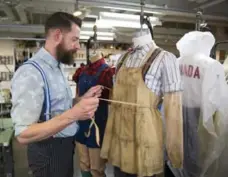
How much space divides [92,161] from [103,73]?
903mm

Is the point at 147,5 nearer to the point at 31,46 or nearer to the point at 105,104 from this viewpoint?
the point at 105,104

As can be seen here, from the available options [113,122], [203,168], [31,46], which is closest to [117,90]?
[113,122]

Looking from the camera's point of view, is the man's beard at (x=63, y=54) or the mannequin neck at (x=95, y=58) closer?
the man's beard at (x=63, y=54)

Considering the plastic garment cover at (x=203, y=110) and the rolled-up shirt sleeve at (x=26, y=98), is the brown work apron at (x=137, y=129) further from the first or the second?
the rolled-up shirt sleeve at (x=26, y=98)

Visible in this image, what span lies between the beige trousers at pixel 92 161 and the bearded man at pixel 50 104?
2.43ft

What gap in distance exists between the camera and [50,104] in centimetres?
138

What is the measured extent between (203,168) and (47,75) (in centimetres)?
144

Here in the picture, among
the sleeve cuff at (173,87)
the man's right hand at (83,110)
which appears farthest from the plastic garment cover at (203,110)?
the man's right hand at (83,110)

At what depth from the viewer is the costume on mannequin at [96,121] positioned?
2386mm

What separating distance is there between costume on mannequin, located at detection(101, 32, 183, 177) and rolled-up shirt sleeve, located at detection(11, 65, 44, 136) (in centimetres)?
64

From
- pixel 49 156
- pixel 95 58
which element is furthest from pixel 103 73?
pixel 49 156

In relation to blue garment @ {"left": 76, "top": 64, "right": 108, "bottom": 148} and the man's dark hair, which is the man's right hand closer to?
the man's dark hair

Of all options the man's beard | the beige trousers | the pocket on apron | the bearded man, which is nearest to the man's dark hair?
the bearded man

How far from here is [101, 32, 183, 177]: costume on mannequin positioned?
1.60 metres
